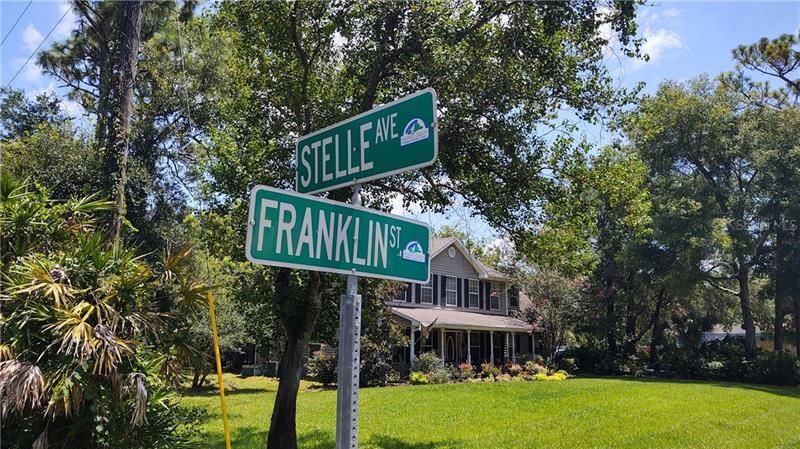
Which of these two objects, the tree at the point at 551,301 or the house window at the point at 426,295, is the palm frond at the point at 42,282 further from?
the tree at the point at 551,301

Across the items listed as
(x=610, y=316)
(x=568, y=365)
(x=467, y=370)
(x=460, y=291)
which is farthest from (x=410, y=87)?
(x=610, y=316)

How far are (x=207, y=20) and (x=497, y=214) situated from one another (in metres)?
6.11

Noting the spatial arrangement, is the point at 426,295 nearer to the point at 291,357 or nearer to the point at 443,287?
the point at 443,287

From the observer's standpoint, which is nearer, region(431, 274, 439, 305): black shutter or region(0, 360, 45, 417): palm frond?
region(0, 360, 45, 417): palm frond

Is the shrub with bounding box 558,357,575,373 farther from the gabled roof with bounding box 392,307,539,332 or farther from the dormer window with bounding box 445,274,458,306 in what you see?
the dormer window with bounding box 445,274,458,306

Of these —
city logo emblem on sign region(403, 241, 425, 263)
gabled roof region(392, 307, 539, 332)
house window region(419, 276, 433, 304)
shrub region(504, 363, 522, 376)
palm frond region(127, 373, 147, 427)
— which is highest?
house window region(419, 276, 433, 304)

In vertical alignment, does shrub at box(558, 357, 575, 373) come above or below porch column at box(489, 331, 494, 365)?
below

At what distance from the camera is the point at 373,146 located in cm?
293

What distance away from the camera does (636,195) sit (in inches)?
367

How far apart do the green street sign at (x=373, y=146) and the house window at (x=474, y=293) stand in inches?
1108

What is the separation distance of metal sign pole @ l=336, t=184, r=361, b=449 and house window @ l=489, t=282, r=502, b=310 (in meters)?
30.1

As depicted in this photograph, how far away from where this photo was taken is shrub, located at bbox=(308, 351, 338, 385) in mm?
22203

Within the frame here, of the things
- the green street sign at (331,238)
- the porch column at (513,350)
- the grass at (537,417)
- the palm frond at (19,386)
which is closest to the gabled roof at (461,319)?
the porch column at (513,350)

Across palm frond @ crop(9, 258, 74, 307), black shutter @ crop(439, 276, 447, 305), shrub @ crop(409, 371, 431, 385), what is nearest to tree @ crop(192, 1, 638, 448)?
palm frond @ crop(9, 258, 74, 307)
